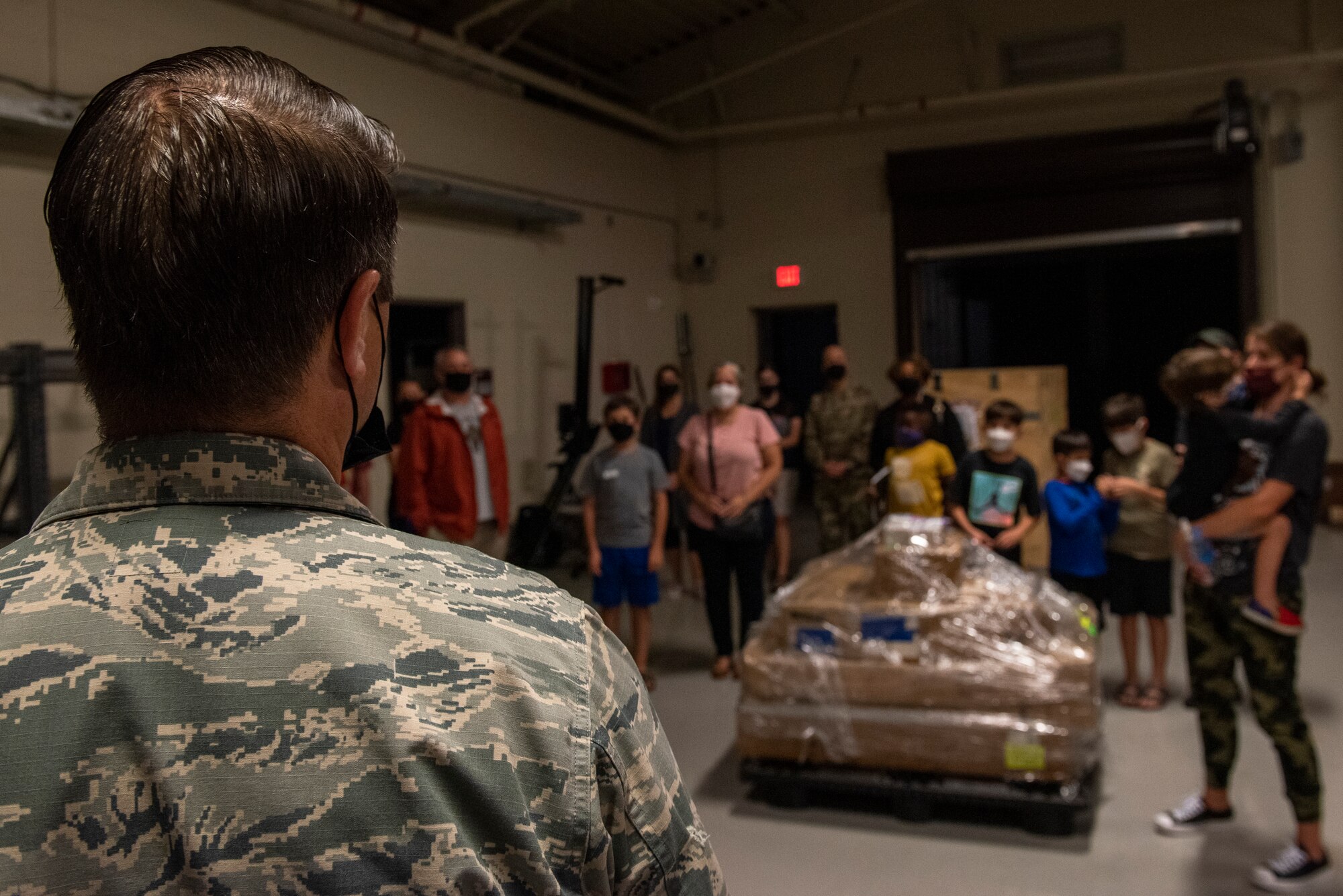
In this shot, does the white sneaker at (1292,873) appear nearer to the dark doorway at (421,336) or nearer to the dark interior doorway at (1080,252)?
the dark doorway at (421,336)

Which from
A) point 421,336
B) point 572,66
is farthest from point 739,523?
point 572,66

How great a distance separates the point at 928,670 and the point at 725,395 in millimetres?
2136

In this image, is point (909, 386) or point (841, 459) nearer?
point (909, 386)

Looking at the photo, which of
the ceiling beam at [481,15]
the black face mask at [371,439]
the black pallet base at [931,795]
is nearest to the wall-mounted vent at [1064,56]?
the ceiling beam at [481,15]

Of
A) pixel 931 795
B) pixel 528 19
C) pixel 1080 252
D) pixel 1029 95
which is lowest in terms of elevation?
pixel 931 795

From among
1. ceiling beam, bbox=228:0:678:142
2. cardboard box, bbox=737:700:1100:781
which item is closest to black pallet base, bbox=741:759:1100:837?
Answer: cardboard box, bbox=737:700:1100:781

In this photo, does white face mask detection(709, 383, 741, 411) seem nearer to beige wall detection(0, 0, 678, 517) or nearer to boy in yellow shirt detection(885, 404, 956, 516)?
boy in yellow shirt detection(885, 404, 956, 516)

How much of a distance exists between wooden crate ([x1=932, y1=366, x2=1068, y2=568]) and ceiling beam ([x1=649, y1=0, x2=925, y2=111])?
362 centimetres

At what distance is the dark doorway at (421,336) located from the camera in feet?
24.2

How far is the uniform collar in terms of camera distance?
74cm

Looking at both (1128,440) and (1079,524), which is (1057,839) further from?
(1128,440)

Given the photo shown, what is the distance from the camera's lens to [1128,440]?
4.38m

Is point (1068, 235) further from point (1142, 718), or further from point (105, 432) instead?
point (105, 432)

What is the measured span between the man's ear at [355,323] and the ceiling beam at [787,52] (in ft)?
30.2
